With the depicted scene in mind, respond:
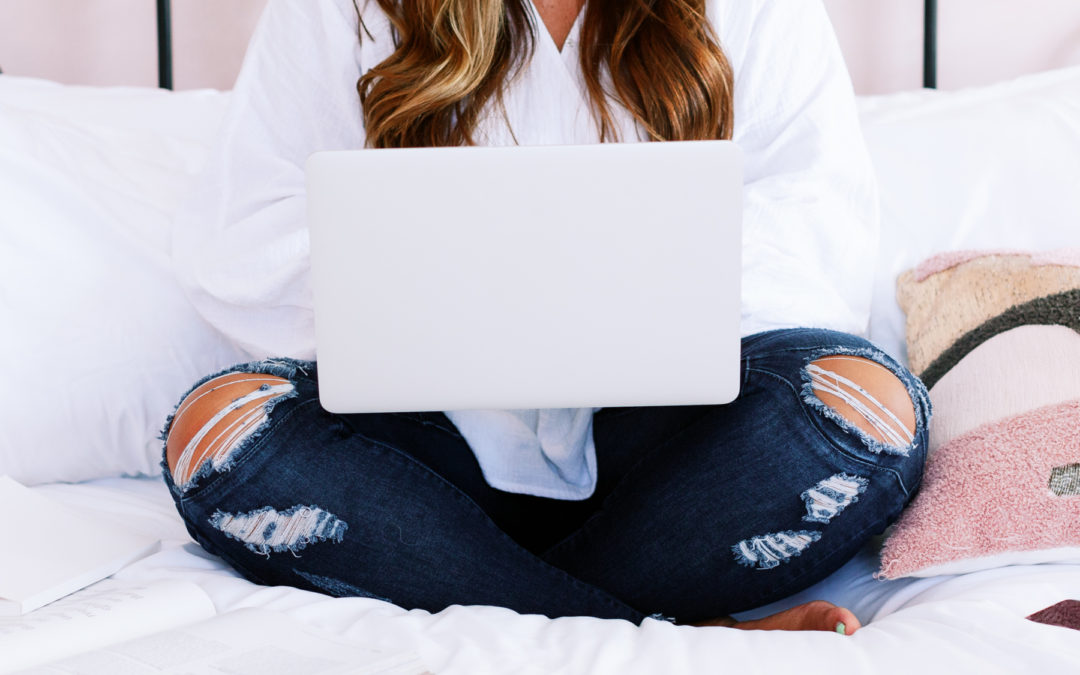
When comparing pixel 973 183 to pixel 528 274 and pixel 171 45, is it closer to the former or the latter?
pixel 528 274

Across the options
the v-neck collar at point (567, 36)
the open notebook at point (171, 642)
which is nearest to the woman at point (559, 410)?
the v-neck collar at point (567, 36)

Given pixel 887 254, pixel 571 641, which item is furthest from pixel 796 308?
pixel 571 641

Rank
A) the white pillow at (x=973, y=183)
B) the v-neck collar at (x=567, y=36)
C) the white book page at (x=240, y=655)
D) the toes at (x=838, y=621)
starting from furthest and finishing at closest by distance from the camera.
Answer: the white pillow at (x=973, y=183), the v-neck collar at (x=567, y=36), the toes at (x=838, y=621), the white book page at (x=240, y=655)

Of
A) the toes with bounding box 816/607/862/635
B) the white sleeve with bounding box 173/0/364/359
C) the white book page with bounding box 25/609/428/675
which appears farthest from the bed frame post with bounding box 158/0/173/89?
the toes with bounding box 816/607/862/635

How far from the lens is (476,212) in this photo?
0.57 meters

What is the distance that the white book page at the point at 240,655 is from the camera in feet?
1.63

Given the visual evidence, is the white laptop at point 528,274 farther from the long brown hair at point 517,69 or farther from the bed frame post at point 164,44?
the bed frame post at point 164,44

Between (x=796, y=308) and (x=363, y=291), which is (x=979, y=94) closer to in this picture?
(x=796, y=308)

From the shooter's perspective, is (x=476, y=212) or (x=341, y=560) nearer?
(x=476, y=212)

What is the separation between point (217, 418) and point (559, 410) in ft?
0.98

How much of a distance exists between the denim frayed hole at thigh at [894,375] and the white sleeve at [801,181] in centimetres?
12

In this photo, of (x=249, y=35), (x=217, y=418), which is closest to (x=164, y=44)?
(x=249, y=35)

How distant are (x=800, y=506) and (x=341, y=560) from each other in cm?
37

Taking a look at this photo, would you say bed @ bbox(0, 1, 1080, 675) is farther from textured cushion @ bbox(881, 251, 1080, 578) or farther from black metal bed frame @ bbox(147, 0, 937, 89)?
black metal bed frame @ bbox(147, 0, 937, 89)
